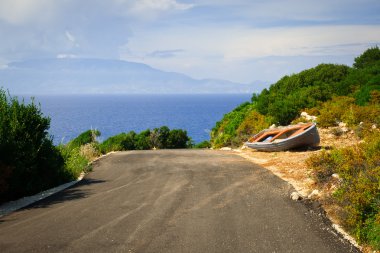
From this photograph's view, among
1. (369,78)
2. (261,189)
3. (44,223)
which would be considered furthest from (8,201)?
(369,78)

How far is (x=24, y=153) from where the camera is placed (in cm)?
1320

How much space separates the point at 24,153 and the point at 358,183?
1043 centimetres

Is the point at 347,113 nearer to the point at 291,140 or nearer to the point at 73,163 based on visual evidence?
the point at 291,140

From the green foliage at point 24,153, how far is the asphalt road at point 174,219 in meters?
1.32

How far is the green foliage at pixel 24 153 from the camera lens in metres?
12.4

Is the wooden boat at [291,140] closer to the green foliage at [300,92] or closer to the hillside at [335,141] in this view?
the hillside at [335,141]

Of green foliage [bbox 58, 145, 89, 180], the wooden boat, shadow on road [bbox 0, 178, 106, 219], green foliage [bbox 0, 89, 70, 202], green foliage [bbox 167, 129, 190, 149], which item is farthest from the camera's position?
green foliage [bbox 167, 129, 190, 149]

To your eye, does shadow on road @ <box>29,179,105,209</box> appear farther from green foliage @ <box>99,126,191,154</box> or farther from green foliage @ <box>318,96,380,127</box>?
green foliage @ <box>99,126,191,154</box>

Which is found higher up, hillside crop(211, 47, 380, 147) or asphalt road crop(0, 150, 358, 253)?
hillside crop(211, 47, 380, 147)

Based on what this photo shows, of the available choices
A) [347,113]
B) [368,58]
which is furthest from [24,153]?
[368,58]

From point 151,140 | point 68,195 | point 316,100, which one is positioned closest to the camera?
point 68,195

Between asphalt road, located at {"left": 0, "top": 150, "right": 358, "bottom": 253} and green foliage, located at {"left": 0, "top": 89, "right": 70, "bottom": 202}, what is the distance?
1316 mm

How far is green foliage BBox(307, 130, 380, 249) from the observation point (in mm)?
7879

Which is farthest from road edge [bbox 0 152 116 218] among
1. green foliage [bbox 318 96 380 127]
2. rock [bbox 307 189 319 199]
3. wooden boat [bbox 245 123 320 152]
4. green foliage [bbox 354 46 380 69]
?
green foliage [bbox 354 46 380 69]
